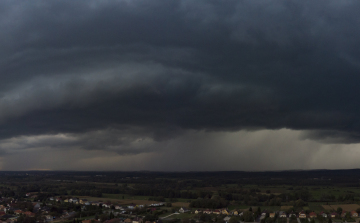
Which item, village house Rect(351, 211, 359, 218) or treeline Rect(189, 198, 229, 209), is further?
treeline Rect(189, 198, 229, 209)

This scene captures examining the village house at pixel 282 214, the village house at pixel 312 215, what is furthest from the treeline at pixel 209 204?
the village house at pixel 312 215

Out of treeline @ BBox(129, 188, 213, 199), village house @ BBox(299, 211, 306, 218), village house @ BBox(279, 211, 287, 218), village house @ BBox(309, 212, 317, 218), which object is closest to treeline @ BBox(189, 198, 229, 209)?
treeline @ BBox(129, 188, 213, 199)

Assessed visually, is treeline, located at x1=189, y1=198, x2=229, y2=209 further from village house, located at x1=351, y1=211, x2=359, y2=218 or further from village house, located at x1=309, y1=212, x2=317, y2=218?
A: village house, located at x1=351, y1=211, x2=359, y2=218

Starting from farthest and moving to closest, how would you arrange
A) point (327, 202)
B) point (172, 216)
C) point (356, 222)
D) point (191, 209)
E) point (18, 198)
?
point (18, 198)
point (327, 202)
point (191, 209)
point (172, 216)
point (356, 222)

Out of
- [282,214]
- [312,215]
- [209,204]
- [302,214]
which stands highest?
[302,214]

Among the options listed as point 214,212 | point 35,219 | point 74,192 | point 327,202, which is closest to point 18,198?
point 74,192

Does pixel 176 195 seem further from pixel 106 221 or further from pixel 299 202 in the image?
pixel 106 221

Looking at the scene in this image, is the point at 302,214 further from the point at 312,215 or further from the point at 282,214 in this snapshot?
the point at 282,214

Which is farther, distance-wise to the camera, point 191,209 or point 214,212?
point 191,209

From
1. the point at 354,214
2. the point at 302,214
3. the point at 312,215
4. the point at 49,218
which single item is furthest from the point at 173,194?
the point at 354,214

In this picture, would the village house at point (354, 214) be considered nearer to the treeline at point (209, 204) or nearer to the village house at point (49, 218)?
the treeline at point (209, 204)

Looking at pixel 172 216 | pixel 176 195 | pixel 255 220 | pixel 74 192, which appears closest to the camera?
pixel 255 220
